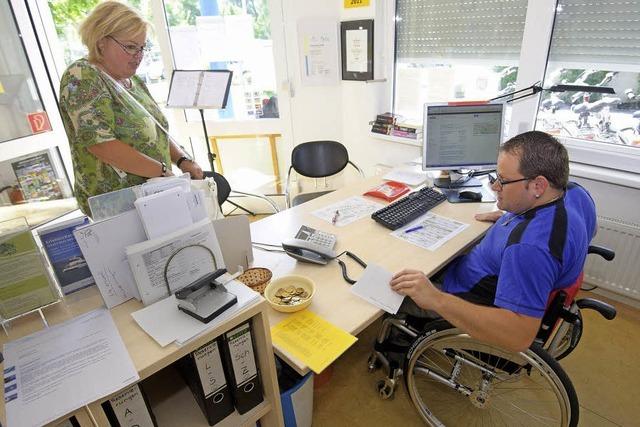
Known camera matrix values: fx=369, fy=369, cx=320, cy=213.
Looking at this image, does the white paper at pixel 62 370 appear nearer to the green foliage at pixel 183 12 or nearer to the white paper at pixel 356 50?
the white paper at pixel 356 50

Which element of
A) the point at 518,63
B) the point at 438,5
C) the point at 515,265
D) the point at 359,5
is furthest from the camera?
the point at 359,5

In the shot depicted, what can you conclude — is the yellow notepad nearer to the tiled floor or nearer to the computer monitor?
the tiled floor

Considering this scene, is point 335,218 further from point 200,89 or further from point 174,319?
point 200,89

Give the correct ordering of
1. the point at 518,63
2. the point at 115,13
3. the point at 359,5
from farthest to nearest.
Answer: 1. the point at 359,5
2. the point at 518,63
3. the point at 115,13

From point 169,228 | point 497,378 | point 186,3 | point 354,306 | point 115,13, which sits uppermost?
point 186,3

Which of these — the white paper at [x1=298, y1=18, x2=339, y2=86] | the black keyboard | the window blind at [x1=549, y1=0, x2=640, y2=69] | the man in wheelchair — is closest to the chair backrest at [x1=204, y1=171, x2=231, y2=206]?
the white paper at [x1=298, y1=18, x2=339, y2=86]

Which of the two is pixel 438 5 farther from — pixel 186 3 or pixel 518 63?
pixel 186 3

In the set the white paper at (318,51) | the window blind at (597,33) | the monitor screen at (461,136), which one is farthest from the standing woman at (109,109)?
the window blind at (597,33)

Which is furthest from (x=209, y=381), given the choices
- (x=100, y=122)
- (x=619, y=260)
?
(x=619, y=260)

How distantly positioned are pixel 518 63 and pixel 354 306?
79.4 inches

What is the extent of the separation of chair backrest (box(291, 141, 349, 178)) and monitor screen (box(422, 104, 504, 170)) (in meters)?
0.81

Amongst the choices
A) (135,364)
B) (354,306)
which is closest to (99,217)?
(135,364)

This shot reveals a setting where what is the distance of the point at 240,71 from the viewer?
3.21 meters

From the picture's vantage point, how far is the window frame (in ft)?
6.75
